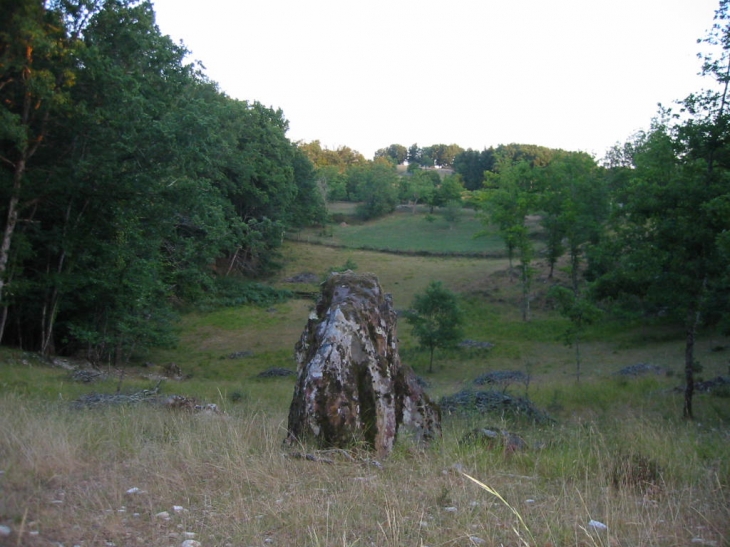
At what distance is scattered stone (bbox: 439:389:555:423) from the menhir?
5347mm

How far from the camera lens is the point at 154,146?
64.0 ft

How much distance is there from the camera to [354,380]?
19.4ft

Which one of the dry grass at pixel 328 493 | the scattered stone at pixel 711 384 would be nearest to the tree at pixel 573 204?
the scattered stone at pixel 711 384

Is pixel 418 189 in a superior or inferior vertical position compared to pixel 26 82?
superior

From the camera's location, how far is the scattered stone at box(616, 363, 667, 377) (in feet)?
73.6

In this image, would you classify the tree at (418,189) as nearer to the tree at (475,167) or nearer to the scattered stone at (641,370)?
the tree at (475,167)

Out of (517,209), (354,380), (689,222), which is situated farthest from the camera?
(517,209)

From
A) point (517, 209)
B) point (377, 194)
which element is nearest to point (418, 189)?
point (377, 194)

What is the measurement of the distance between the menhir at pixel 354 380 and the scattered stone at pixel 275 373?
19.4 meters

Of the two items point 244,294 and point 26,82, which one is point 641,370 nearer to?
point 26,82

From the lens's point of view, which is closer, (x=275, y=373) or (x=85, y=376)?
(x=85, y=376)

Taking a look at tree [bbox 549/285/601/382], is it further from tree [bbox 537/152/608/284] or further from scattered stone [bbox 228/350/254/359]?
tree [bbox 537/152/608/284]

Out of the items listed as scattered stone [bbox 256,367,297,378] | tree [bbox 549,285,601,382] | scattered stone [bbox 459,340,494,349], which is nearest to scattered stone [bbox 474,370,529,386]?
tree [bbox 549,285,601,382]

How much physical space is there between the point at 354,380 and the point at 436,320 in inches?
965
